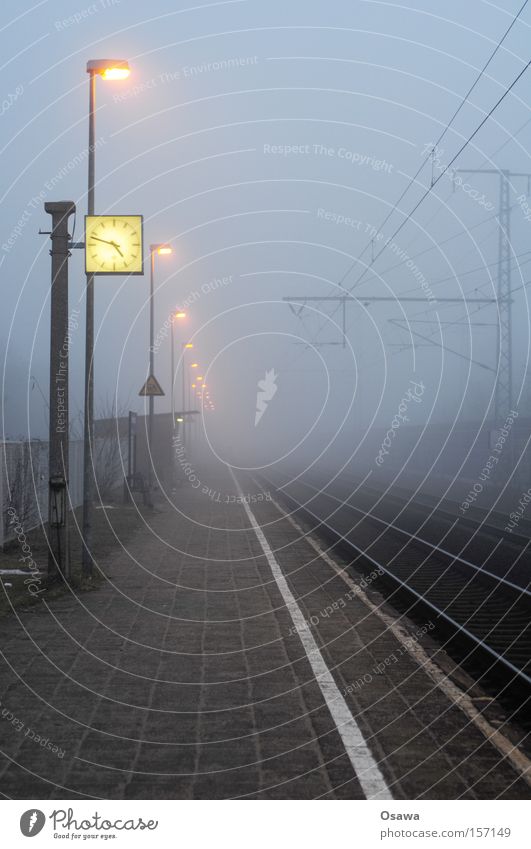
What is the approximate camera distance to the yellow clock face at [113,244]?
1550cm

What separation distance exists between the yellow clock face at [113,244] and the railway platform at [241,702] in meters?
4.45

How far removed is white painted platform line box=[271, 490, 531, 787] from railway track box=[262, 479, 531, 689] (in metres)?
0.49

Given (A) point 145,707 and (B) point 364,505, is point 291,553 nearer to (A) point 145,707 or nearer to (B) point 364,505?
(A) point 145,707

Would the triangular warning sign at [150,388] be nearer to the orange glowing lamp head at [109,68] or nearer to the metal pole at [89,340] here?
the metal pole at [89,340]

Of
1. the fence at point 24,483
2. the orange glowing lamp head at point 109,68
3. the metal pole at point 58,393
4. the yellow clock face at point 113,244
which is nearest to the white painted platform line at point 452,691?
the metal pole at point 58,393

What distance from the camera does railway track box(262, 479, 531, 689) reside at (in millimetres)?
11453

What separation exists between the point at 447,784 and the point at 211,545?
51.5 ft

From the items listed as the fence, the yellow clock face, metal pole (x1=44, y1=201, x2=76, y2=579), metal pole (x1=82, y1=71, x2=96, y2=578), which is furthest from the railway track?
the fence

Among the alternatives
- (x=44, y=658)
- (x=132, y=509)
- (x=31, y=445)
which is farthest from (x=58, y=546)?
(x=132, y=509)

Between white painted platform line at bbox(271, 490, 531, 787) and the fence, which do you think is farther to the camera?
the fence

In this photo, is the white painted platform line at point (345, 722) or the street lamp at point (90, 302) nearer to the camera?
the white painted platform line at point (345, 722)

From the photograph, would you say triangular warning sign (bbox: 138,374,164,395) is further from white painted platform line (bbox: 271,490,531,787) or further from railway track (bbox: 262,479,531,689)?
white painted platform line (bbox: 271,490,531,787)

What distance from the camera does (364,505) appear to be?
3716 centimetres

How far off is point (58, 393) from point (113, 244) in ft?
7.47
